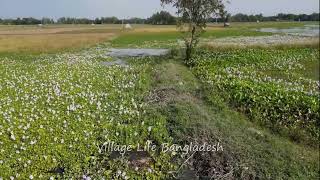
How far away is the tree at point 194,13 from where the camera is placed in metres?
27.0

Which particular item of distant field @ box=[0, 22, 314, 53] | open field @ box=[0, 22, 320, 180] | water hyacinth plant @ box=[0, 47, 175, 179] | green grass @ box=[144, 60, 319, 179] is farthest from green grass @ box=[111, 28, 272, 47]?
green grass @ box=[144, 60, 319, 179]

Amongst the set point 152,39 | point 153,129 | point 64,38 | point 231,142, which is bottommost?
point 231,142

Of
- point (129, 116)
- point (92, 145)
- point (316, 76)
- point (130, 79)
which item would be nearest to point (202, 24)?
point (316, 76)

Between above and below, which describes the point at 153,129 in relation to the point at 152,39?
below

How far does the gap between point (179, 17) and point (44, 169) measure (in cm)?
2193

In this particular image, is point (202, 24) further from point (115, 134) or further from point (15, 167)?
point (15, 167)

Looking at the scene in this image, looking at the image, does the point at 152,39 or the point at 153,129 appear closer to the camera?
the point at 153,129

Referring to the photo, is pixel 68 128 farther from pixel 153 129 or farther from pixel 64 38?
pixel 64 38

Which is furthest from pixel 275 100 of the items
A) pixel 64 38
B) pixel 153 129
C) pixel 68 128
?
pixel 64 38

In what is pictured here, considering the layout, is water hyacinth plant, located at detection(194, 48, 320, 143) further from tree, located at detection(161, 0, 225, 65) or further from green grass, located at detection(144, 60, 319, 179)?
tree, located at detection(161, 0, 225, 65)

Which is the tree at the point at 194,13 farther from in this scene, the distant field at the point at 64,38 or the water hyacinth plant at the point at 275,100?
the distant field at the point at 64,38

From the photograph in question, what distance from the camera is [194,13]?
2747cm

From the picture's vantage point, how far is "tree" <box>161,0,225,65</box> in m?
27.0

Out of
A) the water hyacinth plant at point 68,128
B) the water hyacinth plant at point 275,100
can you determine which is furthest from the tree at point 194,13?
the water hyacinth plant at point 68,128
